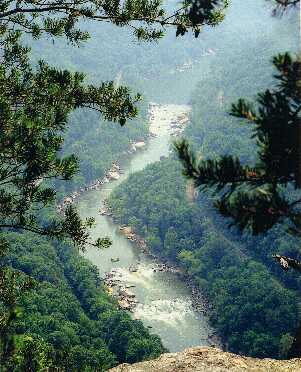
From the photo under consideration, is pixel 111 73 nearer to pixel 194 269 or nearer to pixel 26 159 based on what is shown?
pixel 194 269

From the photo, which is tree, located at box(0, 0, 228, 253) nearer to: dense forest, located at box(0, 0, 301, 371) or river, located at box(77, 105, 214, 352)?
dense forest, located at box(0, 0, 301, 371)

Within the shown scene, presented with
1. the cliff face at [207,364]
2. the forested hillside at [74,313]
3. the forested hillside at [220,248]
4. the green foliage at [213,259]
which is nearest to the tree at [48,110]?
the cliff face at [207,364]

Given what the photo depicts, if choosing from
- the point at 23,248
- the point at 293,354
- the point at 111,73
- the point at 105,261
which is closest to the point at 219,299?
the point at 105,261

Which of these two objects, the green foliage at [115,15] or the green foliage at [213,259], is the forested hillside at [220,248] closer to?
the green foliage at [213,259]

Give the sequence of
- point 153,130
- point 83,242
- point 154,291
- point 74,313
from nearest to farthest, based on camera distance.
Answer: point 83,242, point 74,313, point 154,291, point 153,130

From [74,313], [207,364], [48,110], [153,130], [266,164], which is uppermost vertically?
[153,130]

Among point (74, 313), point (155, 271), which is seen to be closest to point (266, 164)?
point (74, 313)

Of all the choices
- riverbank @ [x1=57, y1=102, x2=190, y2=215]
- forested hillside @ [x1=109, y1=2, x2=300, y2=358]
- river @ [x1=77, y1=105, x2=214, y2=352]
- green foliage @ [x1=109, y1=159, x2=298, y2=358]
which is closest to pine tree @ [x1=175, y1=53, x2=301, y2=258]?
forested hillside @ [x1=109, y1=2, x2=300, y2=358]

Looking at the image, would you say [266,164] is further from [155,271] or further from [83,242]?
[155,271]
